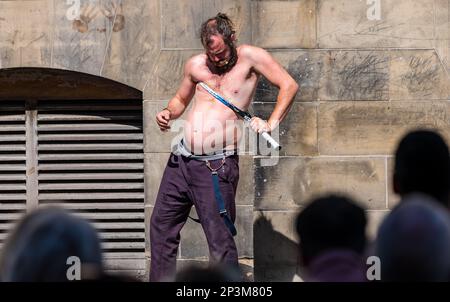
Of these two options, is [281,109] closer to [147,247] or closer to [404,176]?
[147,247]

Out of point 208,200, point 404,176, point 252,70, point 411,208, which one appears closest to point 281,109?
point 252,70

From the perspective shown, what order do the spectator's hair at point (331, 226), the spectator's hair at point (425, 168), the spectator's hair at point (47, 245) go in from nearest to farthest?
the spectator's hair at point (47, 245) → the spectator's hair at point (331, 226) → the spectator's hair at point (425, 168)

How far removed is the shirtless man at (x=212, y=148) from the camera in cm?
645

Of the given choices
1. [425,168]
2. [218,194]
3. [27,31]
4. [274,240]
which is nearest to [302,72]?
[274,240]

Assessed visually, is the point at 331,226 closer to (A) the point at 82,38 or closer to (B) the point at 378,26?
(B) the point at 378,26

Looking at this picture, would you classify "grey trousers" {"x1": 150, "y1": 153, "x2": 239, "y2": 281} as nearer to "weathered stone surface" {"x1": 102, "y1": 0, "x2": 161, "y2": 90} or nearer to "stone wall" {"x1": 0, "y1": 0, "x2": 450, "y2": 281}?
"stone wall" {"x1": 0, "y1": 0, "x2": 450, "y2": 281}

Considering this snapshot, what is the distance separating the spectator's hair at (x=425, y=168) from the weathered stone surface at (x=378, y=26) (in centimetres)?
335

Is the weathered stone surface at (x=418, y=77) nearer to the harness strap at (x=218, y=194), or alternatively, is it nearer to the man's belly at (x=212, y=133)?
the man's belly at (x=212, y=133)

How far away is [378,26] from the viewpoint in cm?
734

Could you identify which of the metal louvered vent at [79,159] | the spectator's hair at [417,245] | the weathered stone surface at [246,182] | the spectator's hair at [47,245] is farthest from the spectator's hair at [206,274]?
the metal louvered vent at [79,159]

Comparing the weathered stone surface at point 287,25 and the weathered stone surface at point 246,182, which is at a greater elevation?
the weathered stone surface at point 287,25

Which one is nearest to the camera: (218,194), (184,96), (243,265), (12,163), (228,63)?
(218,194)

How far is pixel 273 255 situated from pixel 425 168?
3567 mm

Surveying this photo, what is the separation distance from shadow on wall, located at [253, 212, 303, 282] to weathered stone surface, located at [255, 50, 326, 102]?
37.5 inches
